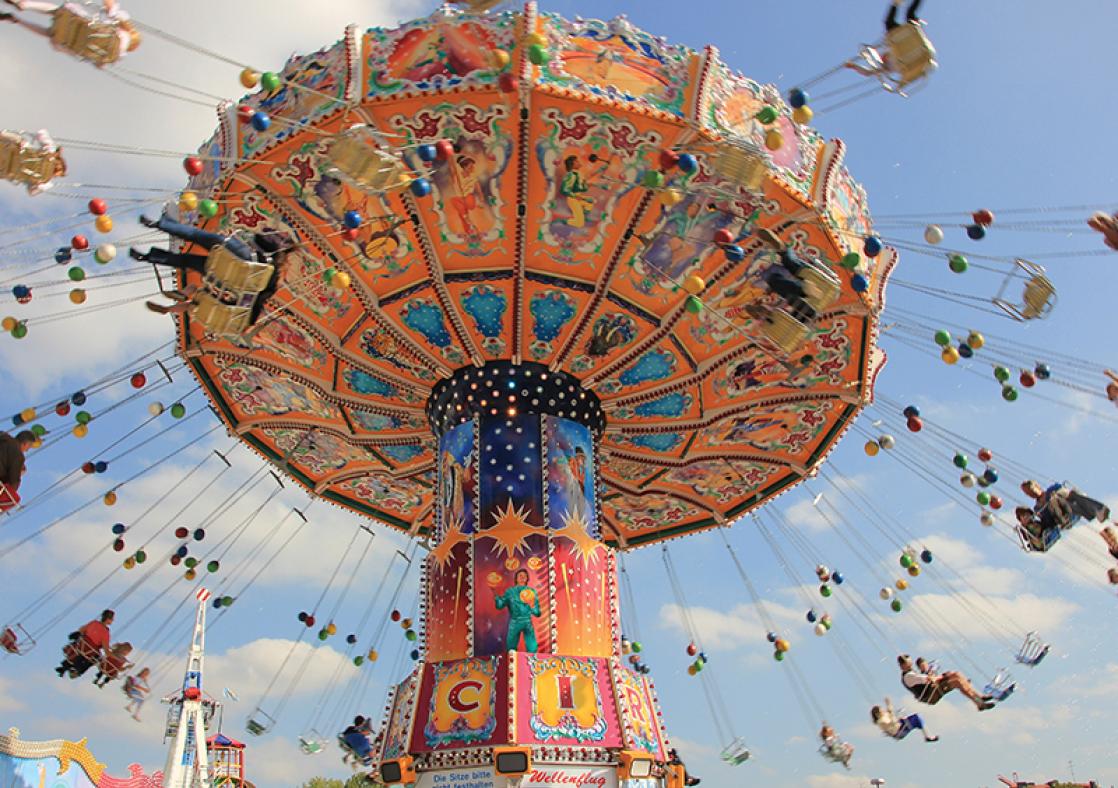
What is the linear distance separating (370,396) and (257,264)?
421 centimetres

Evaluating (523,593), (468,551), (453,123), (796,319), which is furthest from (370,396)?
(796,319)

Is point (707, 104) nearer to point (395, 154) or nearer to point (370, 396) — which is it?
point (395, 154)

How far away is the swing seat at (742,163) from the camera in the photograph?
9.66 metres

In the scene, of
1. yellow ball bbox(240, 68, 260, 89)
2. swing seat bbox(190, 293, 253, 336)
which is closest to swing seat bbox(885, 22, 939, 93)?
yellow ball bbox(240, 68, 260, 89)

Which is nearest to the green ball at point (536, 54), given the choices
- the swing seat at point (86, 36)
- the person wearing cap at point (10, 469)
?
the swing seat at point (86, 36)

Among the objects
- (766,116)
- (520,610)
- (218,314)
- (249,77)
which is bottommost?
(520,610)

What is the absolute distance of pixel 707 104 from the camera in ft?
32.2

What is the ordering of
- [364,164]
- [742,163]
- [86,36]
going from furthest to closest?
[742,163] < [364,164] < [86,36]

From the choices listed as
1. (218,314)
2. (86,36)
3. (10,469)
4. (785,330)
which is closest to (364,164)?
(218,314)

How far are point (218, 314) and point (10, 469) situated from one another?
9.60ft

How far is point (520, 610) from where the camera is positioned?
1098 cm

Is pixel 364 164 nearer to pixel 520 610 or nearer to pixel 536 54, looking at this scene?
pixel 536 54

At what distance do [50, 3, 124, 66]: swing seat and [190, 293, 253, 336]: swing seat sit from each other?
2.37 meters

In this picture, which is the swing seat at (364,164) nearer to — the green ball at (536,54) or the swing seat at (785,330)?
the green ball at (536,54)
